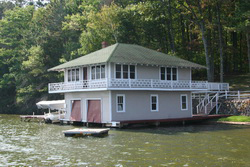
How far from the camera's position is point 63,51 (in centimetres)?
6366

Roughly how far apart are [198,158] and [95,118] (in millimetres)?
16829

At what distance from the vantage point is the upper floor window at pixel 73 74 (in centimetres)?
3609

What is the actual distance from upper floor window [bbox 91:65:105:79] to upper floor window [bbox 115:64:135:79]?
139 centimetres

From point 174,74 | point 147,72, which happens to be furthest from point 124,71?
point 174,74

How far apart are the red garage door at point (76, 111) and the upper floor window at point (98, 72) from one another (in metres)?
3.35

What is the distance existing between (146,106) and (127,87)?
11.4 ft

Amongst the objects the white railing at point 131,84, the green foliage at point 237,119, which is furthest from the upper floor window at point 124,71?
the green foliage at point 237,119

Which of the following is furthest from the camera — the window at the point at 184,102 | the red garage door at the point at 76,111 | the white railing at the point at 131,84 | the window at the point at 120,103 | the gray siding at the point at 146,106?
the window at the point at 184,102

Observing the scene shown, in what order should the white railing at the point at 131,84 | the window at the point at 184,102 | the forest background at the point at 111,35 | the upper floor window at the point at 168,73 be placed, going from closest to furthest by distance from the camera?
the white railing at the point at 131,84, the upper floor window at the point at 168,73, the window at the point at 184,102, the forest background at the point at 111,35

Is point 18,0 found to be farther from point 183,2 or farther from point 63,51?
point 183,2

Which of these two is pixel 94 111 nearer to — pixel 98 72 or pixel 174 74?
pixel 98 72

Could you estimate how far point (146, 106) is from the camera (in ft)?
110

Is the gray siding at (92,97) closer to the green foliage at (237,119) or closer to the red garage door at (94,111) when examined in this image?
the red garage door at (94,111)

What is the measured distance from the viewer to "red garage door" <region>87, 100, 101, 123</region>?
32.5m
